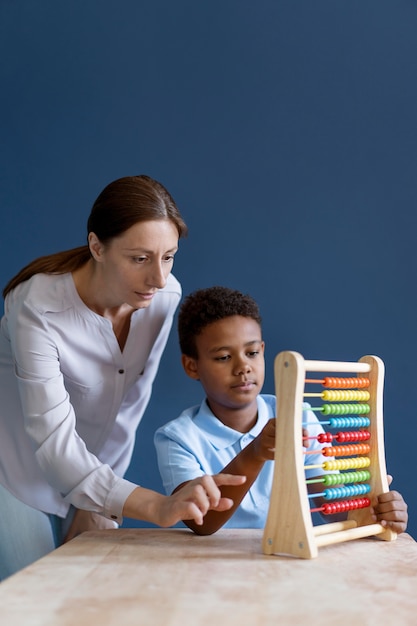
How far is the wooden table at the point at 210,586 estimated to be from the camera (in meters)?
1.00

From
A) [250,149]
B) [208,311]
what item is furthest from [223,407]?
[250,149]

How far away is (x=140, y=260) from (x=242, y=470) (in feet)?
1.79

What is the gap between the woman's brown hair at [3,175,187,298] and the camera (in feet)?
5.99

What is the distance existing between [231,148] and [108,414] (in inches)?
45.0

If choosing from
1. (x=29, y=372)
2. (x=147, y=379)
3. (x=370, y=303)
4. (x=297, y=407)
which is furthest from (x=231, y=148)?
(x=297, y=407)

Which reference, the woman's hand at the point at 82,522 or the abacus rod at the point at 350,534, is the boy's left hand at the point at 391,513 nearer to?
the abacus rod at the point at 350,534

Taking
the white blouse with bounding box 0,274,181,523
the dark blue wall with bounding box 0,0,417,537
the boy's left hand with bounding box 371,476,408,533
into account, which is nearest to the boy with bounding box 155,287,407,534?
the white blouse with bounding box 0,274,181,523

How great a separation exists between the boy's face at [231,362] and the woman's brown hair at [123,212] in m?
0.27

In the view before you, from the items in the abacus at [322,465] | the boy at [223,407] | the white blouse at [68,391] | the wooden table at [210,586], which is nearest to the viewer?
the wooden table at [210,586]

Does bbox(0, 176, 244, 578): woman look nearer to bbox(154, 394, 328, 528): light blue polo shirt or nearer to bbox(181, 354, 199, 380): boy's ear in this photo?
bbox(181, 354, 199, 380): boy's ear

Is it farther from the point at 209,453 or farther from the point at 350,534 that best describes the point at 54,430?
the point at 350,534

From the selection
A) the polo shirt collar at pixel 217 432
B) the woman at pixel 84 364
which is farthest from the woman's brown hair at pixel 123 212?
the polo shirt collar at pixel 217 432

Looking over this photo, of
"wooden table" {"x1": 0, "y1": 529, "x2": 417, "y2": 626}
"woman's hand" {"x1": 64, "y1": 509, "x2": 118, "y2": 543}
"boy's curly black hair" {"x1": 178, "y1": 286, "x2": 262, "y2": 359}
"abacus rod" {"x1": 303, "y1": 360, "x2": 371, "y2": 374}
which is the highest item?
"boy's curly black hair" {"x1": 178, "y1": 286, "x2": 262, "y2": 359}

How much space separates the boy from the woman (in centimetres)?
12
